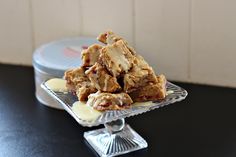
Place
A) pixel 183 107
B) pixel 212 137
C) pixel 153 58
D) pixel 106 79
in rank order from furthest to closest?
pixel 153 58 < pixel 183 107 < pixel 212 137 < pixel 106 79

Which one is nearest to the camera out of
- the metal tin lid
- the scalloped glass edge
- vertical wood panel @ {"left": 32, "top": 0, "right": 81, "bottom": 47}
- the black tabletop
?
the scalloped glass edge

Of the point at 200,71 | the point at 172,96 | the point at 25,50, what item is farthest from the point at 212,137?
the point at 25,50

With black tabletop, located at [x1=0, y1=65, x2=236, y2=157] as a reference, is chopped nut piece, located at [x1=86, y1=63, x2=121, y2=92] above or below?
above

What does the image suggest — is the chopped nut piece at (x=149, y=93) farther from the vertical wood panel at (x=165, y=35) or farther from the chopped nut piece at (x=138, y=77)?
the vertical wood panel at (x=165, y=35)

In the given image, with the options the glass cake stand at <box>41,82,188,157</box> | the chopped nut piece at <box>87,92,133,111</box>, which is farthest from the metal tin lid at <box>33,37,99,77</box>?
the chopped nut piece at <box>87,92,133,111</box>

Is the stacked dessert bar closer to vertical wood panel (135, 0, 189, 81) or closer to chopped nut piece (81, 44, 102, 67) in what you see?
chopped nut piece (81, 44, 102, 67)

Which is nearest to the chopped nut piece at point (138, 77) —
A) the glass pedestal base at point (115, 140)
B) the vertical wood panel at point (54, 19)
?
the glass pedestal base at point (115, 140)

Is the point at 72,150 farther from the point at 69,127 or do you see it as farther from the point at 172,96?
the point at 172,96
